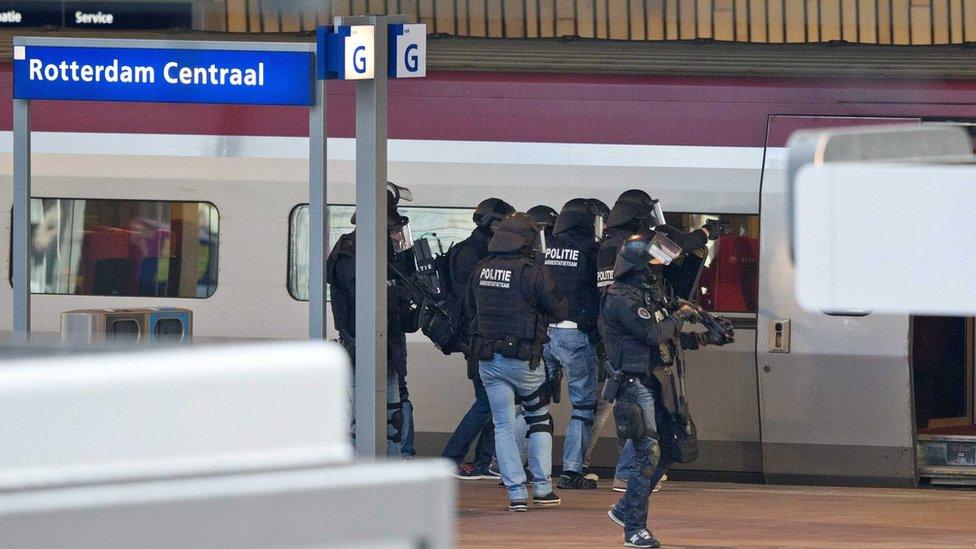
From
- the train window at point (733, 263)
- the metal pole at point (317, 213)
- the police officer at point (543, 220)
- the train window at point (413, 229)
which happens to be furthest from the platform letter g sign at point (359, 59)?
the train window at point (733, 263)

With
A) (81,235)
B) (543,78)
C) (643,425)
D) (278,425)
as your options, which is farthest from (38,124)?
(278,425)

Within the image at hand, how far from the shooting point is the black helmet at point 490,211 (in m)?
8.52

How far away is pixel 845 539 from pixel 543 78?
10.6 ft

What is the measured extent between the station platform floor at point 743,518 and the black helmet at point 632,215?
1541mm

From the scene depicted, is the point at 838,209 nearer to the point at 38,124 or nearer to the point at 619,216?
the point at 619,216

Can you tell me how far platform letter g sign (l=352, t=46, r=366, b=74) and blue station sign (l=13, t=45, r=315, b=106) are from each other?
0.17m

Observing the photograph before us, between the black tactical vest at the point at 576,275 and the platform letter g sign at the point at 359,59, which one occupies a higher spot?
the platform letter g sign at the point at 359,59

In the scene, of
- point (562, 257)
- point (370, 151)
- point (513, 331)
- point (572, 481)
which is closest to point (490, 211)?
point (562, 257)

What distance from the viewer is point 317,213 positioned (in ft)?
19.4

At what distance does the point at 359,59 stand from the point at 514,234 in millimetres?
2094

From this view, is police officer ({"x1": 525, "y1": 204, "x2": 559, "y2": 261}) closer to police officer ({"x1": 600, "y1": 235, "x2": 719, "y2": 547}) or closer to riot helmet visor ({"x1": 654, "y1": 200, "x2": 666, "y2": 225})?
riot helmet visor ({"x1": 654, "y1": 200, "x2": 666, "y2": 225})

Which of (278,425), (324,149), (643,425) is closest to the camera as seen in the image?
(278,425)

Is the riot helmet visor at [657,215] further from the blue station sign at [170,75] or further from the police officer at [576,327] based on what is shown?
the blue station sign at [170,75]

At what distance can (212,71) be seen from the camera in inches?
235
